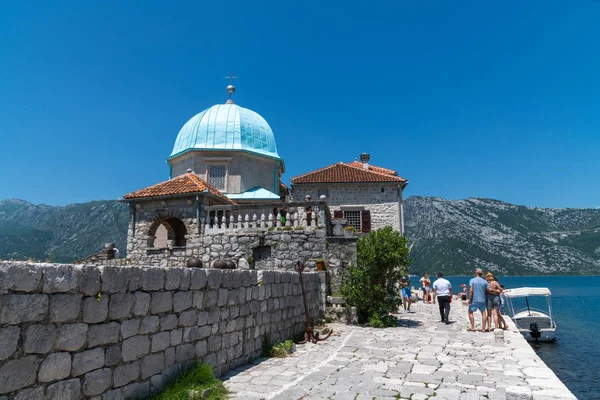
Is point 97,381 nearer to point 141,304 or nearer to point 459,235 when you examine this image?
point 141,304

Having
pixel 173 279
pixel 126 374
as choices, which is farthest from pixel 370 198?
pixel 126 374

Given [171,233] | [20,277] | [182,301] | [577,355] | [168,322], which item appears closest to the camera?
[20,277]

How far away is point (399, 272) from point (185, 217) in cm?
830

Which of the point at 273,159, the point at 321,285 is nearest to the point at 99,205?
the point at 273,159

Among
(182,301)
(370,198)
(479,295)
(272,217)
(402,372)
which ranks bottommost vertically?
(402,372)

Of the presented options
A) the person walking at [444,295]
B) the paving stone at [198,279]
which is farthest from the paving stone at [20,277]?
the person walking at [444,295]

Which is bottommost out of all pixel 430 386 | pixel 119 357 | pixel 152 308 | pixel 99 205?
pixel 430 386

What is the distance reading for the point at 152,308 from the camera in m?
5.25

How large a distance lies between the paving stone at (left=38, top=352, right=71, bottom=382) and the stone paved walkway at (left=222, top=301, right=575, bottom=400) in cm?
255

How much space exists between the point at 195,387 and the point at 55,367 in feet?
7.39

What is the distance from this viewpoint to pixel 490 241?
419 ft

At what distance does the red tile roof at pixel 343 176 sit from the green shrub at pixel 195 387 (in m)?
22.8

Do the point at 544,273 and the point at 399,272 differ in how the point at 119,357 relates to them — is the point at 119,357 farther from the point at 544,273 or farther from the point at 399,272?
the point at 544,273

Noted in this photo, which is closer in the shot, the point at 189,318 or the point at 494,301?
the point at 189,318
